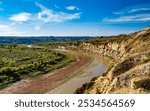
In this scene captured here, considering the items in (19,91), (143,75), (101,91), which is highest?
(143,75)

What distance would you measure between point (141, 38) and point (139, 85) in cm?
2468

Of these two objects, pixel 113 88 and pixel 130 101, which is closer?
pixel 130 101

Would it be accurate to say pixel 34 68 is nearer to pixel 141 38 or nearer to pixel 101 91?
pixel 141 38

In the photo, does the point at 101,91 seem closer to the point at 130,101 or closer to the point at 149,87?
the point at 149,87

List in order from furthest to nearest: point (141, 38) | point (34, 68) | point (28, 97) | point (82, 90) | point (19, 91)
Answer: point (34, 68) < point (141, 38) < point (19, 91) < point (82, 90) < point (28, 97)

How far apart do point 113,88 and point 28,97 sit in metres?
9.63

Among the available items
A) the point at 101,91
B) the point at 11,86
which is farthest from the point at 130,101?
the point at 11,86

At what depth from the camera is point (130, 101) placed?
10.7 m

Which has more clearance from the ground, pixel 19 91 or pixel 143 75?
pixel 143 75

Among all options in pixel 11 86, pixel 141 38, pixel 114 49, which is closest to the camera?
pixel 11 86

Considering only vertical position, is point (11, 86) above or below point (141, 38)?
below

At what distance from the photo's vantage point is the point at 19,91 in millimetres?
33219

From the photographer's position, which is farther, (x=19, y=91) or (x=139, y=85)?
(x=19, y=91)

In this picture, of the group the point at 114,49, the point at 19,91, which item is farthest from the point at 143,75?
the point at 114,49
